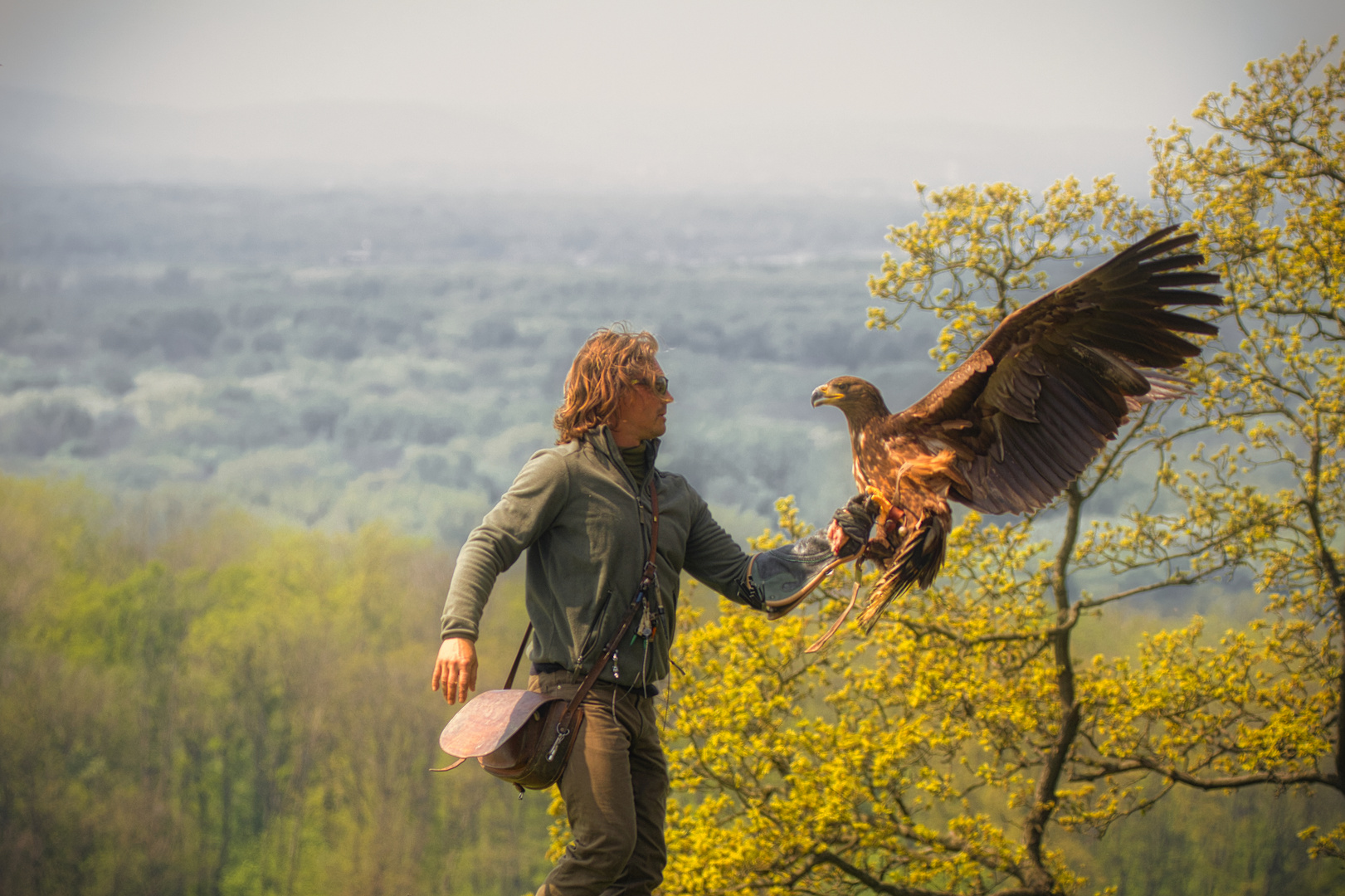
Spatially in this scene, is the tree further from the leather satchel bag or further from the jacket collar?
the leather satchel bag

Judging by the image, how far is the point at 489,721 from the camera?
2.28 metres

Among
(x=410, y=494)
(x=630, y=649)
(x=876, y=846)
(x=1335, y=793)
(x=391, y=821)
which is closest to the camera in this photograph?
(x=630, y=649)

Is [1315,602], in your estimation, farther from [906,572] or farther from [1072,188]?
[906,572]

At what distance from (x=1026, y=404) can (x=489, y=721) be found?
149 centimetres

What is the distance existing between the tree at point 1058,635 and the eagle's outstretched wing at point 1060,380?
2.77m

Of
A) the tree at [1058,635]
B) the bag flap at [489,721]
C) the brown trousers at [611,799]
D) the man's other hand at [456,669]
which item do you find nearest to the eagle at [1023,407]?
the brown trousers at [611,799]

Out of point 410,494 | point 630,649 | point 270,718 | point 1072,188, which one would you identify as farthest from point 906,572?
point 410,494

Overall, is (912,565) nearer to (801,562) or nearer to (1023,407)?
(801,562)

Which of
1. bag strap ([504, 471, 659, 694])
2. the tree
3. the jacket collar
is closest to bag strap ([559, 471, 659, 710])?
bag strap ([504, 471, 659, 694])

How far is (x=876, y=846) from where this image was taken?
18.3 ft

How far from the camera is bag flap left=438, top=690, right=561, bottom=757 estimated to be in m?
2.20

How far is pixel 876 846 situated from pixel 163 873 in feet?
32.2

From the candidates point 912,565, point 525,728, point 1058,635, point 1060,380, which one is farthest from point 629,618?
point 1058,635

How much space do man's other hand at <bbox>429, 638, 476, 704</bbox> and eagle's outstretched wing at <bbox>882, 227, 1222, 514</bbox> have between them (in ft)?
3.95
